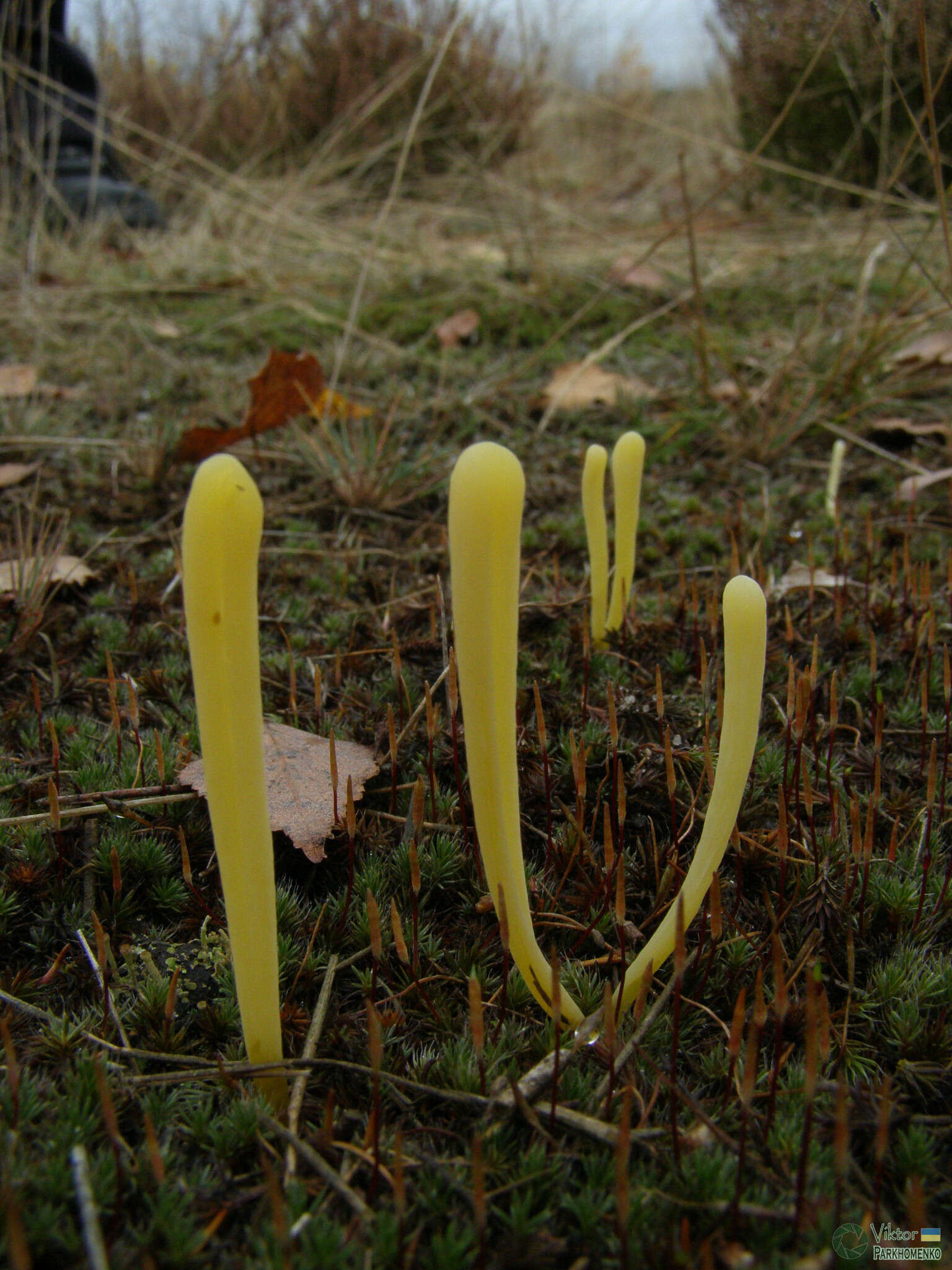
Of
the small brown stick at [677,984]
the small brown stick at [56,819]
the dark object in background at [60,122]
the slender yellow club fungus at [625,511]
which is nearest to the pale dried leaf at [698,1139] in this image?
the small brown stick at [677,984]

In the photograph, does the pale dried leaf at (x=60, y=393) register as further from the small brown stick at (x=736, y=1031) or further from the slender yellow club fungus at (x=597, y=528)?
the small brown stick at (x=736, y=1031)

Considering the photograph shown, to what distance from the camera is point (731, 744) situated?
3.28ft

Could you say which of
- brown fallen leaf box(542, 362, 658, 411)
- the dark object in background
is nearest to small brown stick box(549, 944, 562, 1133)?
brown fallen leaf box(542, 362, 658, 411)

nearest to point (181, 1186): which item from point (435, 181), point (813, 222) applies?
point (813, 222)

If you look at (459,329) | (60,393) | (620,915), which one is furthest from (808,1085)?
(459,329)

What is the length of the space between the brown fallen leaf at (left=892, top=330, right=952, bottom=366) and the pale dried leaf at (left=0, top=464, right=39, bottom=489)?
305cm

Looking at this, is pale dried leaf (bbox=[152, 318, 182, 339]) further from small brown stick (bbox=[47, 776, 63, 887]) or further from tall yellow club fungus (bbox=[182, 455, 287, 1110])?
tall yellow club fungus (bbox=[182, 455, 287, 1110])

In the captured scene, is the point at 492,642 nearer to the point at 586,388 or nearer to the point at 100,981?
the point at 100,981

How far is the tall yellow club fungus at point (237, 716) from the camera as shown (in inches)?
30.2

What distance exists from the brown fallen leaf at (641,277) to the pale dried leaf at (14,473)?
2.64m

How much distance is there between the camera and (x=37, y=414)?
311 centimetres

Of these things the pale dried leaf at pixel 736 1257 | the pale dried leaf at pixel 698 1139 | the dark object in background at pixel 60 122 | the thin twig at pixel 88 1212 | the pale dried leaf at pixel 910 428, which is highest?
the dark object in background at pixel 60 122

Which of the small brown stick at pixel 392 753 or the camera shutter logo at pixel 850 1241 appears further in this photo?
the small brown stick at pixel 392 753

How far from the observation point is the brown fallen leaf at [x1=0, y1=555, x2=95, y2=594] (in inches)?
79.7
